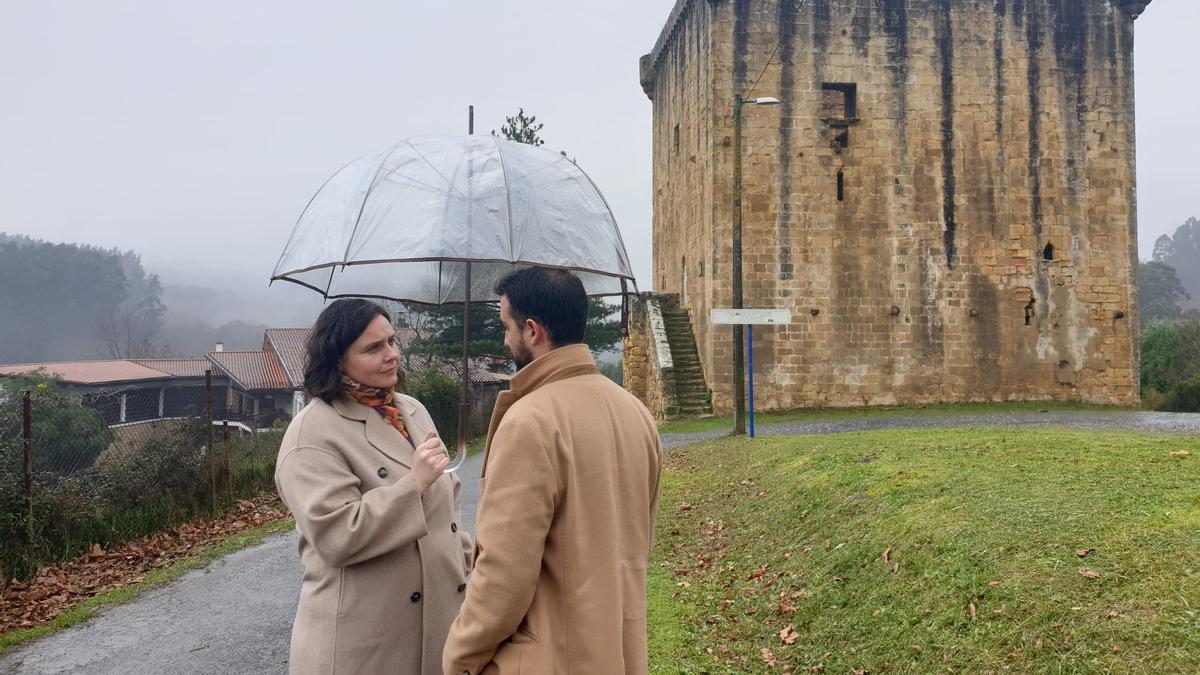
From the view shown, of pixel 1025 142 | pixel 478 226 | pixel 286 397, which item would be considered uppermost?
pixel 1025 142

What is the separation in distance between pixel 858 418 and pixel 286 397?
3188cm

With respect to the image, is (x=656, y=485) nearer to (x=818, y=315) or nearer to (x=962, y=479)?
(x=962, y=479)

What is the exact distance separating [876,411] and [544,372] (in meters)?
19.5

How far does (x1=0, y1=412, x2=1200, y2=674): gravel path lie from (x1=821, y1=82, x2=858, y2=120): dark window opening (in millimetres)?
15412

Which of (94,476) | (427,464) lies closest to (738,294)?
(94,476)

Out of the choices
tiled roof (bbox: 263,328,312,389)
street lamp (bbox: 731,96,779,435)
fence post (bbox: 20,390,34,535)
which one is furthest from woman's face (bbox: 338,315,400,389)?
tiled roof (bbox: 263,328,312,389)

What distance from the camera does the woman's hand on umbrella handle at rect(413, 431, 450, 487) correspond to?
282cm

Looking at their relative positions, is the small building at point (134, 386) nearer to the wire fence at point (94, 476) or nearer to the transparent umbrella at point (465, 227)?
→ the wire fence at point (94, 476)

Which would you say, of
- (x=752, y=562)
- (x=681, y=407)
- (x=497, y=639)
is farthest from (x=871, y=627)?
(x=681, y=407)

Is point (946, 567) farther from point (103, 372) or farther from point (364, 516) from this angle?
point (103, 372)

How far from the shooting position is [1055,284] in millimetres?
22297

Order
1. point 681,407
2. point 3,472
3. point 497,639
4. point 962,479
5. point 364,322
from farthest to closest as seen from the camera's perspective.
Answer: point 681,407, point 3,472, point 962,479, point 364,322, point 497,639

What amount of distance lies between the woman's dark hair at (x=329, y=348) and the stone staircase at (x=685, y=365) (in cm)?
1835

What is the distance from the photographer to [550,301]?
8.73 feet
